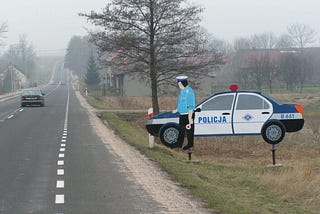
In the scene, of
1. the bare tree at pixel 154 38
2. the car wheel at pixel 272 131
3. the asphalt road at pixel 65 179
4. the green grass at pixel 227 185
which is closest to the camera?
the asphalt road at pixel 65 179

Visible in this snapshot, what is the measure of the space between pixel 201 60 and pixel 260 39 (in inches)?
4362

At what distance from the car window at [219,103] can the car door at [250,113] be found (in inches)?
7.1

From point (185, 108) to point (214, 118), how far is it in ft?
3.29

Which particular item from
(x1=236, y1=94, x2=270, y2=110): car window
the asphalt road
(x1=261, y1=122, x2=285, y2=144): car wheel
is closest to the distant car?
the asphalt road

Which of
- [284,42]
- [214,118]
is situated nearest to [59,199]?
[214,118]

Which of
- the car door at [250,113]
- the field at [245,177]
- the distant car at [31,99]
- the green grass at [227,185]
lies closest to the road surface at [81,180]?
the green grass at [227,185]

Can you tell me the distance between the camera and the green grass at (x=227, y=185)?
29.4ft

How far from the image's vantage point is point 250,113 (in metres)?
12.9

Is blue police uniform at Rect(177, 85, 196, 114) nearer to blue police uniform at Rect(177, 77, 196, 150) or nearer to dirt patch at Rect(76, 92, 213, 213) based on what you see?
blue police uniform at Rect(177, 77, 196, 150)

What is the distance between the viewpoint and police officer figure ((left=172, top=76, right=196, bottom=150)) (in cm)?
1187

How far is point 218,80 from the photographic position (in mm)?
80688

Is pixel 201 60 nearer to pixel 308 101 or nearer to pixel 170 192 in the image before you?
pixel 170 192

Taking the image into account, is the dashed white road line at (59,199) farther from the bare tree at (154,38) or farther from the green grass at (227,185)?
the bare tree at (154,38)

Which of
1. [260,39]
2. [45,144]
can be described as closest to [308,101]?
[45,144]
